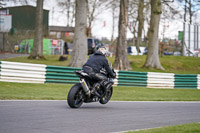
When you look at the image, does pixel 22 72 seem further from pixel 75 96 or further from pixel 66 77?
pixel 75 96

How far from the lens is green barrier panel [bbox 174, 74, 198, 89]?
23.1 meters

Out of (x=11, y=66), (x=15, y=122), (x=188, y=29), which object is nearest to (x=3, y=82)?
(x=11, y=66)

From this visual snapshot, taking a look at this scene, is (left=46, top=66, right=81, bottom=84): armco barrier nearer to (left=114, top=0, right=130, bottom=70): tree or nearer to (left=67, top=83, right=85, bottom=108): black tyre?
(left=114, top=0, right=130, bottom=70): tree

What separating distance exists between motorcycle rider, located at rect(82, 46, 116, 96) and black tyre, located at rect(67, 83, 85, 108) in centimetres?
43

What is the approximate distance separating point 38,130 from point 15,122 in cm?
82

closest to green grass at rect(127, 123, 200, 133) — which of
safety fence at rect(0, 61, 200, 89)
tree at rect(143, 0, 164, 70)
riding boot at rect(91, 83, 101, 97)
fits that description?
riding boot at rect(91, 83, 101, 97)

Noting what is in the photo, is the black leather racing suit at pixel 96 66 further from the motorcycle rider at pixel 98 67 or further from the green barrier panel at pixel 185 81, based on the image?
the green barrier panel at pixel 185 81

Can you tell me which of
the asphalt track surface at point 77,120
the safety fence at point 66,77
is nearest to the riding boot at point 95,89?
the asphalt track surface at point 77,120

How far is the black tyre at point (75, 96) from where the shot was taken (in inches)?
387

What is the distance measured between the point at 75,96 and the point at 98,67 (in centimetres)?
112

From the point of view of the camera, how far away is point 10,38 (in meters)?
48.6

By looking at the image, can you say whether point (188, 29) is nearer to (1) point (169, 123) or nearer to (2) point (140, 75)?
(2) point (140, 75)

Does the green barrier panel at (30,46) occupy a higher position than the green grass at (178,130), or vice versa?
the green barrier panel at (30,46)

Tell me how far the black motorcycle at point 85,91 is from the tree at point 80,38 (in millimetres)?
12147
